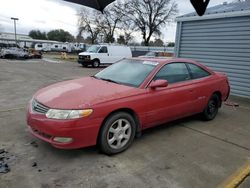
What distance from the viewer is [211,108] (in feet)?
18.6

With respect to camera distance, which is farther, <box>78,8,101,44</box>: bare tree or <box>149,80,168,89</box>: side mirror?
<box>78,8,101,44</box>: bare tree

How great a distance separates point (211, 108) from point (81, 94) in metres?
3.22

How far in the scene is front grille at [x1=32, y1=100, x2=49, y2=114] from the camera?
3575 mm

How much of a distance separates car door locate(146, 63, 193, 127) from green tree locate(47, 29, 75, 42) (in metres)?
88.9

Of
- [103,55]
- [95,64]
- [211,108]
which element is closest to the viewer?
[211,108]

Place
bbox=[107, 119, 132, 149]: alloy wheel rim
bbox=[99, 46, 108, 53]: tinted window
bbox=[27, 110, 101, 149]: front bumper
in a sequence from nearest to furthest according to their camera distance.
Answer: bbox=[27, 110, 101, 149]: front bumper → bbox=[107, 119, 132, 149]: alloy wheel rim → bbox=[99, 46, 108, 53]: tinted window

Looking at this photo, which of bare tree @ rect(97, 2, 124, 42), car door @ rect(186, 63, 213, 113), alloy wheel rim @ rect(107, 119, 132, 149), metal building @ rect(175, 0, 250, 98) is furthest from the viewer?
bare tree @ rect(97, 2, 124, 42)

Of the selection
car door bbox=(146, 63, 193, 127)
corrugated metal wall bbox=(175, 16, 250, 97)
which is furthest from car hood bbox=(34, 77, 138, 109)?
corrugated metal wall bbox=(175, 16, 250, 97)

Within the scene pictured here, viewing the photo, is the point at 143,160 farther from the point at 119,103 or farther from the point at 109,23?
the point at 109,23

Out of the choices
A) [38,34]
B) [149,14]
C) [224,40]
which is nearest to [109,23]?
[149,14]

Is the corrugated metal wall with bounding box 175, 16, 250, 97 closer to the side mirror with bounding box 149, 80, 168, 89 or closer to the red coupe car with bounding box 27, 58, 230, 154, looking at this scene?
the red coupe car with bounding box 27, 58, 230, 154

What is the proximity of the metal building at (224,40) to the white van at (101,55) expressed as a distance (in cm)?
1115

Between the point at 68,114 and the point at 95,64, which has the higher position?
the point at 68,114

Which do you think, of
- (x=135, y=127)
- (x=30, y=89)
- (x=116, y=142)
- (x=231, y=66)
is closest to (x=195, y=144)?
(x=135, y=127)
